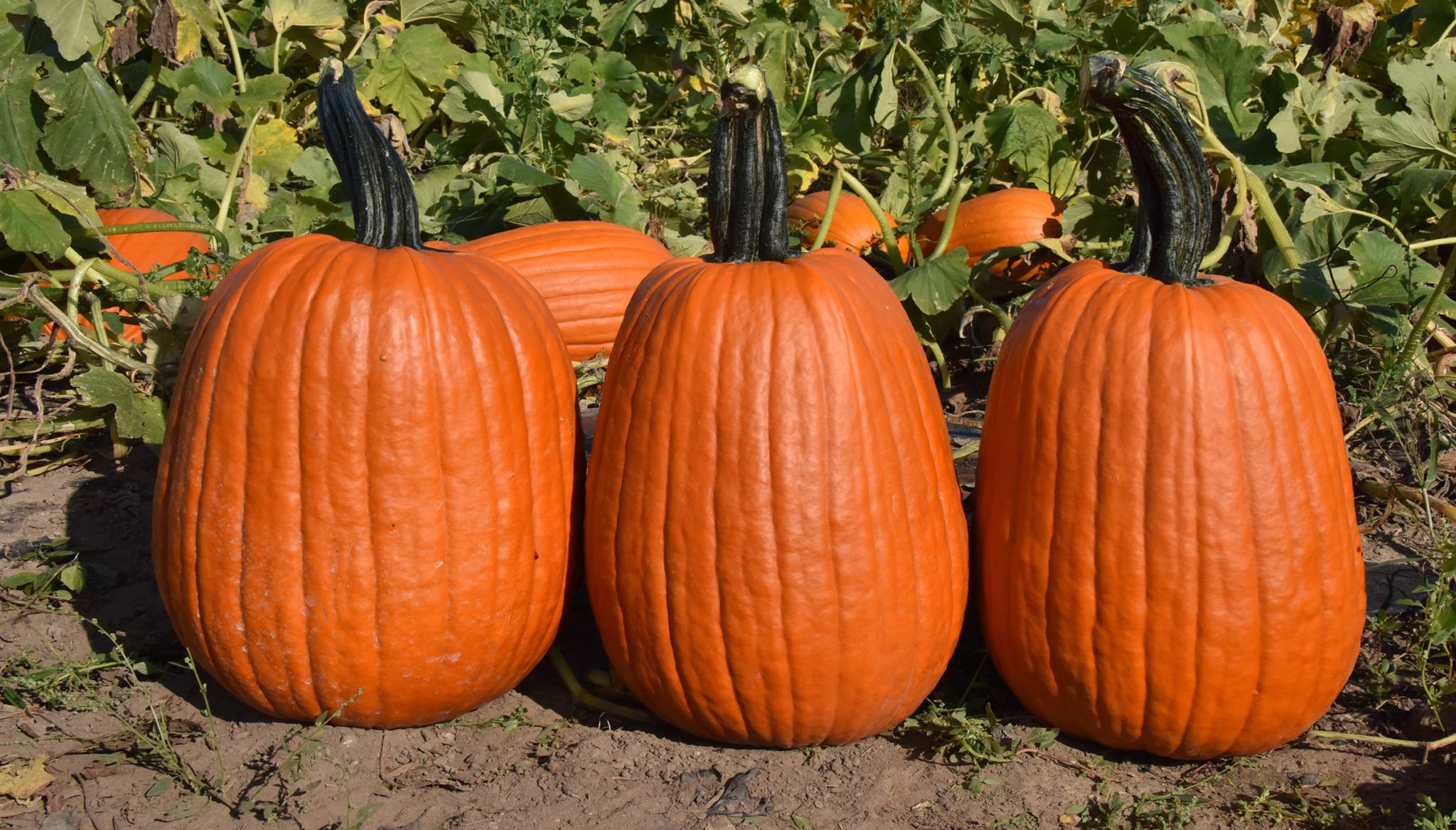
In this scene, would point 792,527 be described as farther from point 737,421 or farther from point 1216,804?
point 1216,804

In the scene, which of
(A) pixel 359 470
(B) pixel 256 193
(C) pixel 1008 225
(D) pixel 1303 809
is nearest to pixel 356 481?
(A) pixel 359 470

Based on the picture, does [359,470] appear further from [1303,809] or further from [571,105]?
[571,105]

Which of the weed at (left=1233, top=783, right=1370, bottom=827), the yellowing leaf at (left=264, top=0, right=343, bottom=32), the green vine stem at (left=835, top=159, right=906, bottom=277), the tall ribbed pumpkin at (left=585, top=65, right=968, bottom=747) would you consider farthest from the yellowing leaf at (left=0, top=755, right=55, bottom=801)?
the yellowing leaf at (left=264, top=0, right=343, bottom=32)

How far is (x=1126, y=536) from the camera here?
1.97 m

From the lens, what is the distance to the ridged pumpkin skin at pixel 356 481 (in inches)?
78.5

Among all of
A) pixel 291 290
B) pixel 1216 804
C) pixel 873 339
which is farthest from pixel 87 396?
pixel 1216 804

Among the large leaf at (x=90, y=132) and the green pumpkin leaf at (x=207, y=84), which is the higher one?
the green pumpkin leaf at (x=207, y=84)

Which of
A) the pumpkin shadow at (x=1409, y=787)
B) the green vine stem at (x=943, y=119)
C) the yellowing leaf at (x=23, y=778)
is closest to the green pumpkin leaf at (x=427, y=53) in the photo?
the green vine stem at (x=943, y=119)

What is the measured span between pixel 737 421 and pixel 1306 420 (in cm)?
104

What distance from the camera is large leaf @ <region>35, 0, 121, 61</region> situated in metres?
3.55

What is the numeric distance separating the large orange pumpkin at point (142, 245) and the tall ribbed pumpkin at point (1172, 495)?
2.87 m

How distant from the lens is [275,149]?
4.47 m

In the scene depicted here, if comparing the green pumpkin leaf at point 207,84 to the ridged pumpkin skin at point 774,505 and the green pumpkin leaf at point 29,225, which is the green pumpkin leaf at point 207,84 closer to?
the green pumpkin leaf at point 29,225

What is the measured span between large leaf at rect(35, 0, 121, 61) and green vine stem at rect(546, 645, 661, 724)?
107 inches
